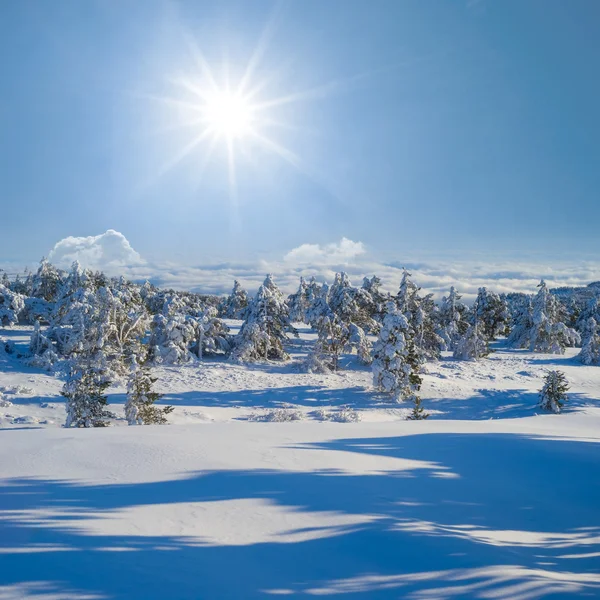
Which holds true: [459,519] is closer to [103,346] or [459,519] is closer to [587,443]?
[587,443]

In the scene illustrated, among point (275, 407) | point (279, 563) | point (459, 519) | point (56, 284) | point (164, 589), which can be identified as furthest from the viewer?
point (56, 284)

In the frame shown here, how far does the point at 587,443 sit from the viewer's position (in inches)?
354

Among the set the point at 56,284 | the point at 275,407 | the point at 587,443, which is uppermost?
the point at 56,284

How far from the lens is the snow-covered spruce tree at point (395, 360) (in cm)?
2583

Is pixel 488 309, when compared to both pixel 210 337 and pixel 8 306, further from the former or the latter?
pixel 8 306

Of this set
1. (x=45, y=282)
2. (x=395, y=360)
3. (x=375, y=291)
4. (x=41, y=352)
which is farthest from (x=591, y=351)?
(x=45, y=282)

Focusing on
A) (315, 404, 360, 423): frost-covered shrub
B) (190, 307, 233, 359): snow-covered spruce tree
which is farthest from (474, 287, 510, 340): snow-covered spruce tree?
(315, 404, 360, 423): frost-covered shrub

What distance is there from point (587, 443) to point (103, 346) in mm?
27911

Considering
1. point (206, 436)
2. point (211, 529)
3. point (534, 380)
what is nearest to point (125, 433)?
point (206, 436)

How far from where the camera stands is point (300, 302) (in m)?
65.5

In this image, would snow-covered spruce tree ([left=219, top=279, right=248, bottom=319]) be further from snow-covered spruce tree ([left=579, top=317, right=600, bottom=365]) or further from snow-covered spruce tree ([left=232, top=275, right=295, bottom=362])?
snow-covered spruce tree ([left=579, top=317, right=600, bottom=365])

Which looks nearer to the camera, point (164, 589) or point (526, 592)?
point (164, 589)

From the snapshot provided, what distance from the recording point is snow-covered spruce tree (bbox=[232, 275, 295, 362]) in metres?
33.9

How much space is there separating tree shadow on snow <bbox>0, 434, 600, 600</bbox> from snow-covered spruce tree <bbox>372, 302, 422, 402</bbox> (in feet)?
63.1
